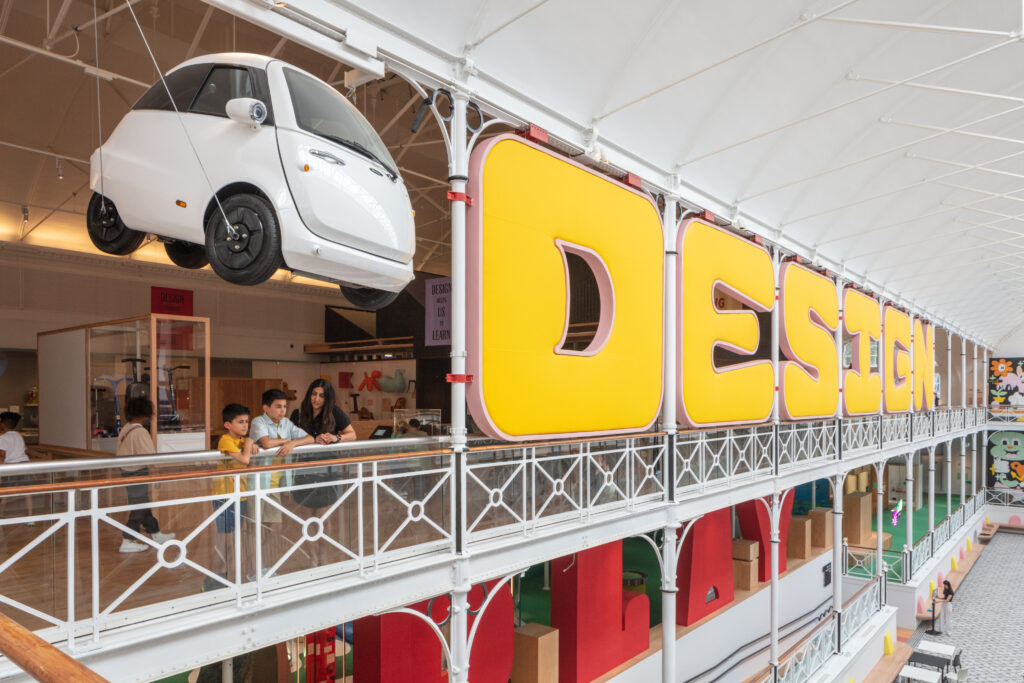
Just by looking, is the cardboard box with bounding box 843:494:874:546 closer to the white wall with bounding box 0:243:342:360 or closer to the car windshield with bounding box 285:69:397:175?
the white wall with bounding box 0:243:342:360

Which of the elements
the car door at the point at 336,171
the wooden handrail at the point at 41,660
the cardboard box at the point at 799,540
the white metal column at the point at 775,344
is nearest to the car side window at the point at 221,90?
the car door at the point at 336,171

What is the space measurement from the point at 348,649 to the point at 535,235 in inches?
365

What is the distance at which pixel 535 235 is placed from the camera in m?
6.38

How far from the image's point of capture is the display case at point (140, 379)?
26.6 feet

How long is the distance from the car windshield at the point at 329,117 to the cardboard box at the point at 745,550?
12.1 meters

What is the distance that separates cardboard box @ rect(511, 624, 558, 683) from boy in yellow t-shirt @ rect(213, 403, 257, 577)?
16.0 ft

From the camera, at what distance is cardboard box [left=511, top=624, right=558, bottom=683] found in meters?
8.37

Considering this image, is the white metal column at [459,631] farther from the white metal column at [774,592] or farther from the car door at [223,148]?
the white metal column at [774,592]

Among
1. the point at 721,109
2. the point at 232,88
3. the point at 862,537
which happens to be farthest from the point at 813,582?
the point at 232,88

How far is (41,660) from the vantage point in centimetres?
132

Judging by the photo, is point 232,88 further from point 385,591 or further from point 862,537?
point 862,537

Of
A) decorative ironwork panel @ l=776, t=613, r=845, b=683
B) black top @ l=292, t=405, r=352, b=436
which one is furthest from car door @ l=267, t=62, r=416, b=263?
decorative ironwork panel @ l=776, t=613, r=845, b=683

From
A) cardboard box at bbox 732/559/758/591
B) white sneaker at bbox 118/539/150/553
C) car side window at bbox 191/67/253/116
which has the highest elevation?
car side window at bbox 191/67/253/116

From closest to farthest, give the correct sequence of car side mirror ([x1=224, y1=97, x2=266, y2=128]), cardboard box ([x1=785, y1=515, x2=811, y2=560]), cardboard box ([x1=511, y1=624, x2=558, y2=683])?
1. car side mirror ([x1=224, y1=97, x2=266, y2=128])
2. cardboard box ([x1=511, y1=624, x2=558, y2=683])
3. cardboard box ([x1=785, y1=515, x2=811, y2=560])
